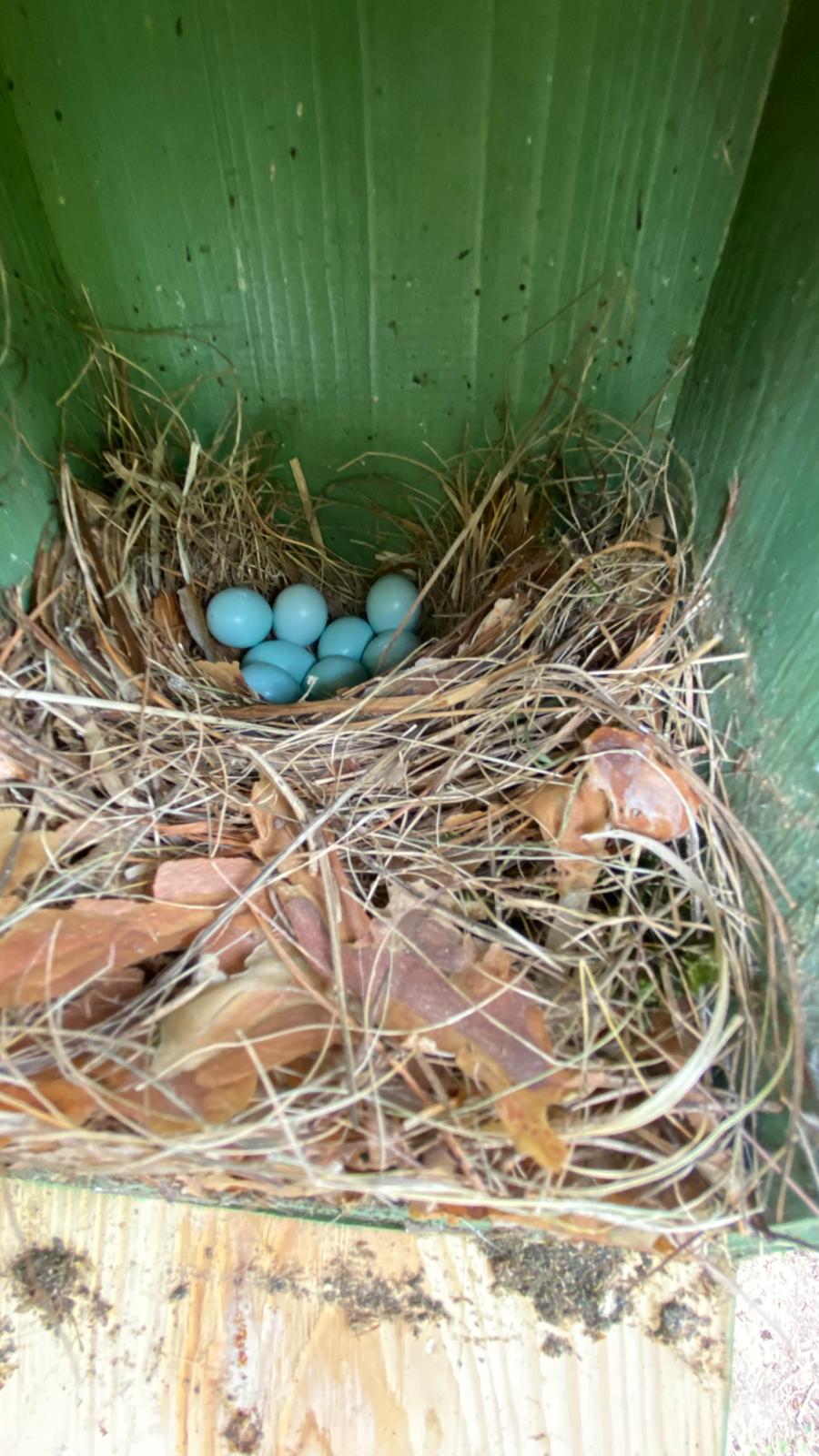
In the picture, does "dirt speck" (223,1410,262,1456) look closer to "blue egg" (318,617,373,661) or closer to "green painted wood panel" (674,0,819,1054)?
"green painted wood panel" (674,0,819,1054)

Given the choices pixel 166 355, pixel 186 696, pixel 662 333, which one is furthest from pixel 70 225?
pixel 662 333

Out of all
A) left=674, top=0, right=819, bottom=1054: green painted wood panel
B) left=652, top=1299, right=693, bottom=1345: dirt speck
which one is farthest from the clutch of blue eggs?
left=652, top=1299, right=693, bottom=1345: dirt speck

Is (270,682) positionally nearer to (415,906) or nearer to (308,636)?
(308,636)

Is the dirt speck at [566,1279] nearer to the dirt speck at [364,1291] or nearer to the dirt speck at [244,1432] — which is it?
the dirt speck at [364,1291]

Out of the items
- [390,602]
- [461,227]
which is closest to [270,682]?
[390,602]

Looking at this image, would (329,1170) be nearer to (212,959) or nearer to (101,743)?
(212,959)

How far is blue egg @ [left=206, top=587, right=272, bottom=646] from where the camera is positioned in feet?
3.46

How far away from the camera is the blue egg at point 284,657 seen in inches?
42.4

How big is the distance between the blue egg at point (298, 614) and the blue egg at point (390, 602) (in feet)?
0.25

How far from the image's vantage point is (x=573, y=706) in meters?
0.79

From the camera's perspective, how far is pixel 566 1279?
0.79 meters

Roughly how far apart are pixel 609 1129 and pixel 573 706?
0.38 metres

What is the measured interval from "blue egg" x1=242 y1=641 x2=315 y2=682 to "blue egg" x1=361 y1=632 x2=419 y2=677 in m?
0.09

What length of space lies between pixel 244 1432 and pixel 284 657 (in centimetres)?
86
